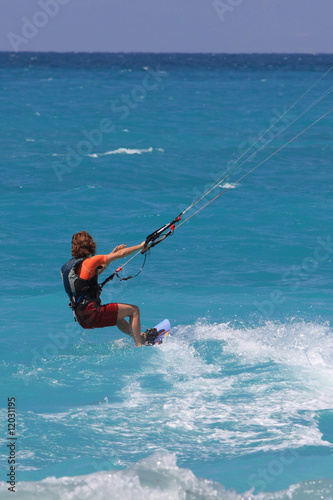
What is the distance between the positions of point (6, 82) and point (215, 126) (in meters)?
31.8

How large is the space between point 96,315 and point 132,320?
51 centimetres

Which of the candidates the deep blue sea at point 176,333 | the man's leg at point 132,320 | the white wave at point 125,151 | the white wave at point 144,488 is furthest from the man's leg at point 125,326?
the white wave at point 125,151

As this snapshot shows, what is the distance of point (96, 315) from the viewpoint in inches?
302

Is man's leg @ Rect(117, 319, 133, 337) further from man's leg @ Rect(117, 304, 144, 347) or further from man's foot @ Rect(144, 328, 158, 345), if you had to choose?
man's foot @ Rect(144, 328, 158, 345)

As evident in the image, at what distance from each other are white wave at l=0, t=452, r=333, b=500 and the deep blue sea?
0.01 m

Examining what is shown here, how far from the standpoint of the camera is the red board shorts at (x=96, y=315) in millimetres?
7605

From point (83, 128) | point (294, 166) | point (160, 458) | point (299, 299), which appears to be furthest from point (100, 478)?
point (83, 128)

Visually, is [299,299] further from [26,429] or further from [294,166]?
[294,166]

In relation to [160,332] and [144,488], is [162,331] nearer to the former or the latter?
[160,332]

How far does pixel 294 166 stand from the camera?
2148 cm

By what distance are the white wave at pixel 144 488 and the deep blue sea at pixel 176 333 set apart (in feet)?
0.04

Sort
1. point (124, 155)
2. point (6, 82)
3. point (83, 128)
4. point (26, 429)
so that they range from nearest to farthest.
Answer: point (26, 429) → point (124, 155) → point (83, 128) → point (6, 82)

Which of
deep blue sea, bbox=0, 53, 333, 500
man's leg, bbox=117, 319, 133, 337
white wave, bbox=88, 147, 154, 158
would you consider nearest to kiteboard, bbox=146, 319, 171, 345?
deep blue sea, bbox=0, 53, 333, 500

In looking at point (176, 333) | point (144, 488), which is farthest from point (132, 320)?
point (144, 488)
